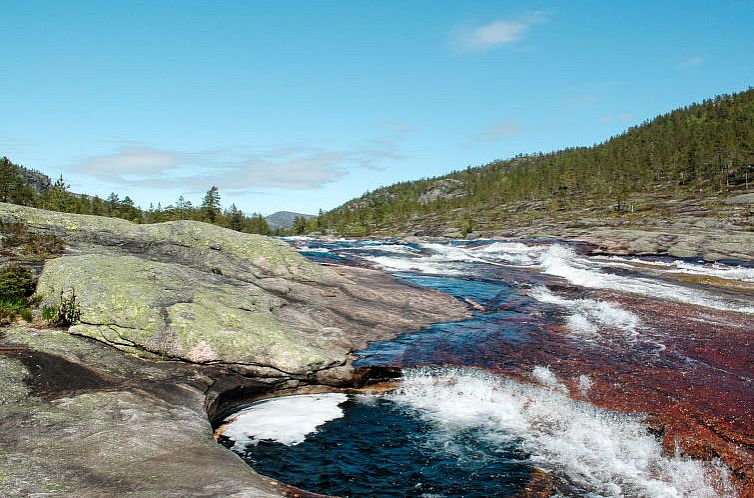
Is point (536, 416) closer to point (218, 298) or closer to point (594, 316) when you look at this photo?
point (218, 298)

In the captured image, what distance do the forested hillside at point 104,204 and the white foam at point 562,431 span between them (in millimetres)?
104797

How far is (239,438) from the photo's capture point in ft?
34.9

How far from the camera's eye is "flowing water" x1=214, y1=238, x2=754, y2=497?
356 inches

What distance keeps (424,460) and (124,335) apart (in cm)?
943

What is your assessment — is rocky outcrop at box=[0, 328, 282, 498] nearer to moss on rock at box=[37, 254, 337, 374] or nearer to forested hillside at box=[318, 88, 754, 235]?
moss on rock at box=[37, 254, 337, 374]

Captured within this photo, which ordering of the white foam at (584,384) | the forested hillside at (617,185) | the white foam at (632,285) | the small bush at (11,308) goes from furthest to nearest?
the forested hillside at (617,185) < the white foam at (632,285) < the small bush at (11,308) < the white foam at (584,384)

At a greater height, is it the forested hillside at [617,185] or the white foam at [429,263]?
the forested hillside at [617,185]

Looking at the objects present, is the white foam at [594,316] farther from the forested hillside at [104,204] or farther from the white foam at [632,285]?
the forested hillside at [104,204]

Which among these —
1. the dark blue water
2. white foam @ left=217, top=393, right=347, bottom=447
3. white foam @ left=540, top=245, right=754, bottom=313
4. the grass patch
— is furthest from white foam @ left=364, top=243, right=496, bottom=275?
the grass patch

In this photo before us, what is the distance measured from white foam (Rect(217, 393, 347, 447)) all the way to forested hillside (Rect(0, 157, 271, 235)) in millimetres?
102630

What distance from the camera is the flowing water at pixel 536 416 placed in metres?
9.05

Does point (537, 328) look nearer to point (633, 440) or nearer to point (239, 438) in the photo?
point (633, 440)

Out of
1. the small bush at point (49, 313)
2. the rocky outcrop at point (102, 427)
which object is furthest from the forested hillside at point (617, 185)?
the rocky outcrop at point (102, 427)

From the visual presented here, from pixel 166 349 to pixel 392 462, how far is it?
7.55 meters
